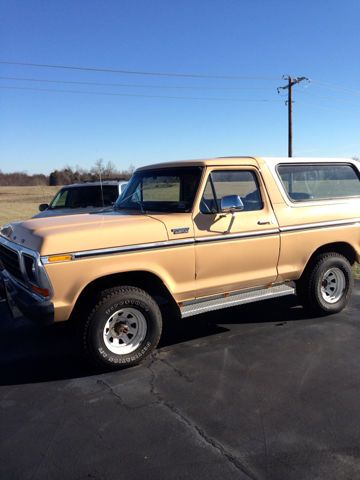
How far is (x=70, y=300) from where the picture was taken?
13.3 feet

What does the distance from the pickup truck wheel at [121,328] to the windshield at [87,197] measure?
19.0 ft

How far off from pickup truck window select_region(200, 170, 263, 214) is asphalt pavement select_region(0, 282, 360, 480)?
4.98 ft

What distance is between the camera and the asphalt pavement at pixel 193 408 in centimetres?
289

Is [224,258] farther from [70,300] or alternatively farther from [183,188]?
[70,300]

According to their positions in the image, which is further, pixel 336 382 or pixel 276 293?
pixel 276 293

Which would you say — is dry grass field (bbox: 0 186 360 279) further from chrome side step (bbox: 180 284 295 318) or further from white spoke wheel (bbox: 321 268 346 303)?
chrome side step (bbox: 180 284 295 318)

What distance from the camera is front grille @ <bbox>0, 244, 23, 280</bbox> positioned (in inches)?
175

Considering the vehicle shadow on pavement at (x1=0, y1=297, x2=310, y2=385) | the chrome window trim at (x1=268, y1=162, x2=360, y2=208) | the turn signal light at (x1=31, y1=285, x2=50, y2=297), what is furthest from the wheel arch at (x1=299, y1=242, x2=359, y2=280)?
the turn signal light at (x1=31, y1=285, x2=50, y2=297)

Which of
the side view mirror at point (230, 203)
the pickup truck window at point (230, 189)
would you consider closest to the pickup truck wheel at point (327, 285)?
the pickup truck window at point (230, 189)

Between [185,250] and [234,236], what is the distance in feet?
2.12

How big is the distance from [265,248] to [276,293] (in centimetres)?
60

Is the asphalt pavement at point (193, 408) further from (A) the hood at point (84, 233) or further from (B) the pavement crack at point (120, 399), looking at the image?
(A) the hood at point (84, 233)

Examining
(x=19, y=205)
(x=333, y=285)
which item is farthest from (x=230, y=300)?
(x=19, y=205)

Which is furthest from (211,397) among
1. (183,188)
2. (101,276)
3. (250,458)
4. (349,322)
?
(349,322)
